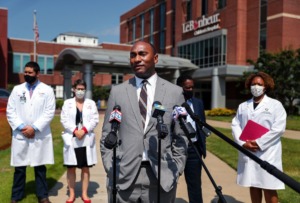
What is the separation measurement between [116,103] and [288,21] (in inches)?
1332

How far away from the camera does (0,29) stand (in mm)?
48562

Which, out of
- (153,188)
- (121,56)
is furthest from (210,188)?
(121,56)

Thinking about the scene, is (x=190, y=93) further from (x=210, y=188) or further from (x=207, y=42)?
(x=207, y=42)

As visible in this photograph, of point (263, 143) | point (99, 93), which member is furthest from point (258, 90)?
point (99, 93)

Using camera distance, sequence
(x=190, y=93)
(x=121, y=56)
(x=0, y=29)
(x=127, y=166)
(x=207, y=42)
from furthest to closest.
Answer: (x=0, y=29), (x=207, y=42), (x=121, y=56), (x=190, y=93), (x=127, y=166)

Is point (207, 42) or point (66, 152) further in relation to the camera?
point (207, 42)

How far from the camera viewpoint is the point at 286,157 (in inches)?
413

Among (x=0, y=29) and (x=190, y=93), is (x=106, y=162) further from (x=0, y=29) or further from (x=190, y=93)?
(x=0, y=29)

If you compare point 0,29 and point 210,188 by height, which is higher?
point 0,29

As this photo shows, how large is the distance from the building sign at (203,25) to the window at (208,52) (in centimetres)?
131

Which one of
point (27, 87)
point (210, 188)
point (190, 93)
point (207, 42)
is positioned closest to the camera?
point (190, 93)

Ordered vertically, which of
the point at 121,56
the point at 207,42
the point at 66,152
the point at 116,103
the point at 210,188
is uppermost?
the point at 207,42

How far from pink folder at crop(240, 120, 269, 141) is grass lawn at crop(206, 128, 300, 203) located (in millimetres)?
2099

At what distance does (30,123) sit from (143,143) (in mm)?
3214
